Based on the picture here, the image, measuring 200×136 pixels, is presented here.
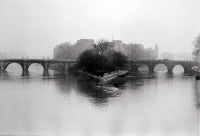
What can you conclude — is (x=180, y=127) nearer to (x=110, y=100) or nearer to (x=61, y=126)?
(x=61, y=126)

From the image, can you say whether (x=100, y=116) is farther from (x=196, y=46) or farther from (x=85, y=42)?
(x=85, y=42)

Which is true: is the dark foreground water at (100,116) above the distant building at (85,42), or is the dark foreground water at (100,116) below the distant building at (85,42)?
below

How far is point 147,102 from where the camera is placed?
2819cm

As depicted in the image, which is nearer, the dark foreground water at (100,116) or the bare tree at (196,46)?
the dark foreground water at (100,116)

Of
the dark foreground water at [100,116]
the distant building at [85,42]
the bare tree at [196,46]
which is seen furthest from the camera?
the distant building at [85,42]

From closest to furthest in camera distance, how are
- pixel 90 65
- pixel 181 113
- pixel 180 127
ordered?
pixel 180 127 < pixel 181 113 < pixel 90 65

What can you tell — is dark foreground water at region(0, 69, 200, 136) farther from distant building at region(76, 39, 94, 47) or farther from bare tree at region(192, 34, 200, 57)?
distant building at region(76, 39, 94, 47)

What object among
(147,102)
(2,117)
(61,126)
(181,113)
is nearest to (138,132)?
(61,126)

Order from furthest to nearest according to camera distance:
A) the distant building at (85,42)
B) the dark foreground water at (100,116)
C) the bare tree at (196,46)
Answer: the distant building at (85,42)
the bare tree at (196,46)
the dark foreground water at (100,116)

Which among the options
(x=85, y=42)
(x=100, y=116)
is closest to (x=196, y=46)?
(x=100, y=116)

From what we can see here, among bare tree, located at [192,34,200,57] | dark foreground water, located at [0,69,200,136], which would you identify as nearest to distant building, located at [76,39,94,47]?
bare tree, located at [192,34,200,57]

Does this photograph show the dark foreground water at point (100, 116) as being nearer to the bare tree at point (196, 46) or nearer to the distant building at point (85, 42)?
the bare tree at point (196, 46)

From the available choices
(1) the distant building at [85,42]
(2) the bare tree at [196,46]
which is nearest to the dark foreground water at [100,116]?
(2) the bare tree at [196,46]

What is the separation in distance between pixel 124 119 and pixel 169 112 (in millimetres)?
3870
